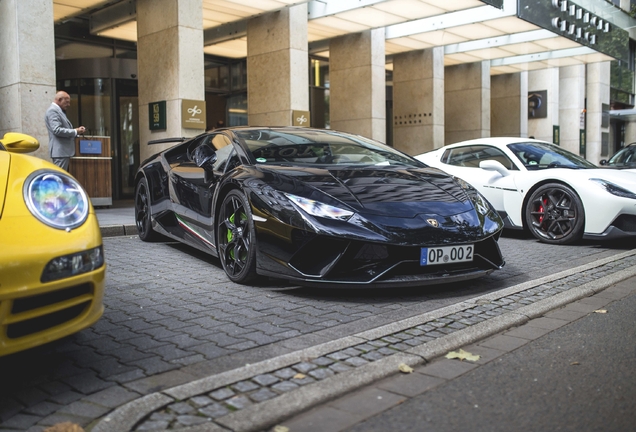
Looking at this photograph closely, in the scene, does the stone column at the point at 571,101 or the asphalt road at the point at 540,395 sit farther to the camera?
the stone column at the point at 571,101

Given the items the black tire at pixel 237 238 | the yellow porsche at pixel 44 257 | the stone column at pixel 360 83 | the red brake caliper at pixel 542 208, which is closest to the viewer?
the yellow porsche at pixel 44 257

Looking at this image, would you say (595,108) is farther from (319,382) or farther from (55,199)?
(55,199)

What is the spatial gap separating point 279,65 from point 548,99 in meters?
16.0

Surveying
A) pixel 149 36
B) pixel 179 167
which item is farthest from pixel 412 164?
pixel 149 36

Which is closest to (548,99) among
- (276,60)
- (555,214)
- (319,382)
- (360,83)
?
(360,83)

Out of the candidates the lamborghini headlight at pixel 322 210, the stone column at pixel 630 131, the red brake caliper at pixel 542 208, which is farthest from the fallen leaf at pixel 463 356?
the stone column at pixel 630 131

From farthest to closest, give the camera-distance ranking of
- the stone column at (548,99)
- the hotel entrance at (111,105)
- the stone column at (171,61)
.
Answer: the stone column at (548,99) → the hotel entrance at (111,105) → the stone column at (171,61)

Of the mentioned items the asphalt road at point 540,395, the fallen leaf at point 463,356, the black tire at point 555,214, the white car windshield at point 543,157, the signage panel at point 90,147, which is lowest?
the asphalt road at point 540,395

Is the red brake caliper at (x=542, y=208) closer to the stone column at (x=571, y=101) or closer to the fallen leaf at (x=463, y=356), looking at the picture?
the fallen leaf at (x=463, y=356)

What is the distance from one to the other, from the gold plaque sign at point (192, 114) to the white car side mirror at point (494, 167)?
6501 mm

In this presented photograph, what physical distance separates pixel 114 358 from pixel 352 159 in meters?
2.83

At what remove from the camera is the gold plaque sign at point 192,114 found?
480 inches

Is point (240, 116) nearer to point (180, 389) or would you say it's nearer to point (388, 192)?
point (388, 192)

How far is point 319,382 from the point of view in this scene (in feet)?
9.14
